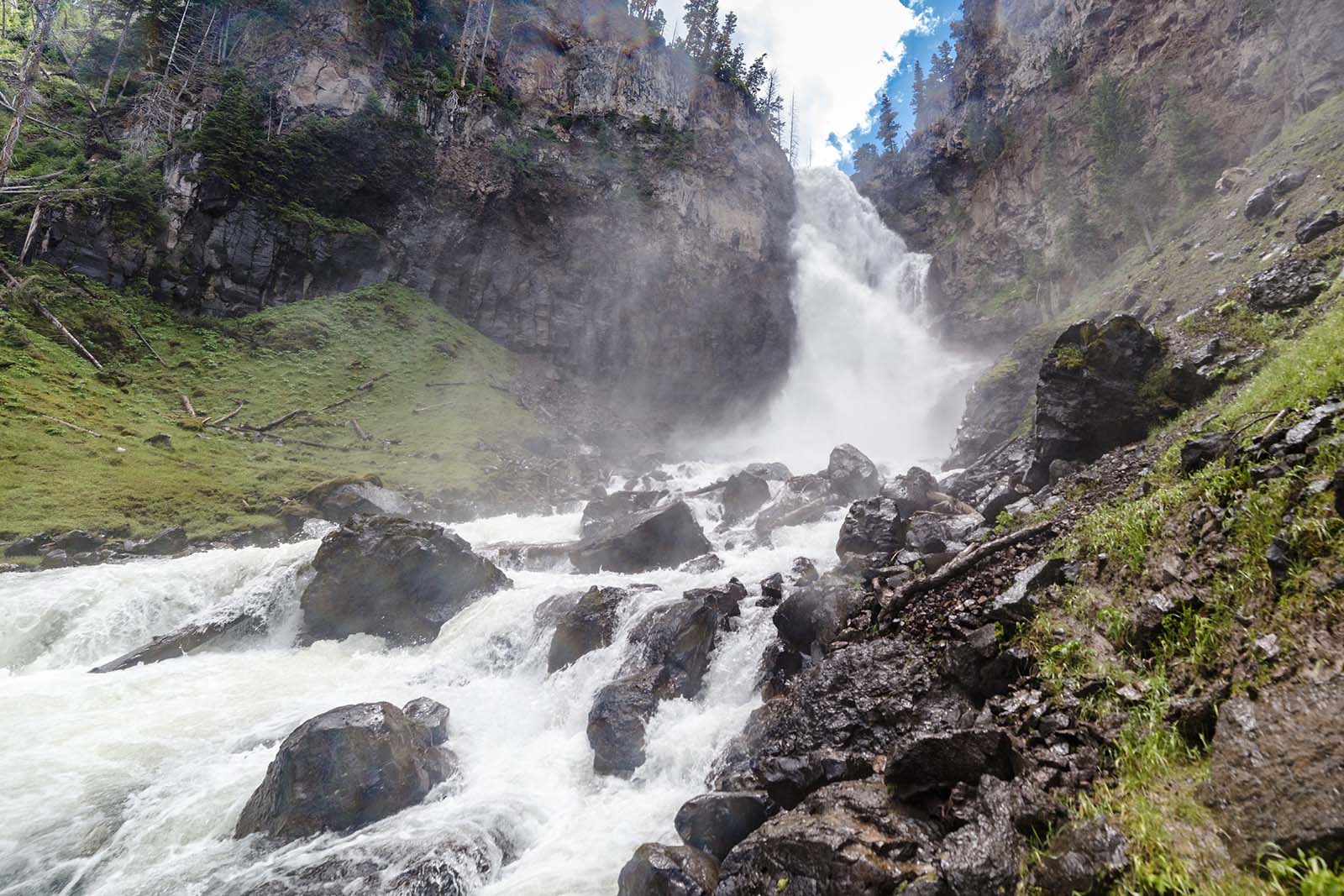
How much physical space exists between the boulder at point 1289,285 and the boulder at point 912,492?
9.04 metres

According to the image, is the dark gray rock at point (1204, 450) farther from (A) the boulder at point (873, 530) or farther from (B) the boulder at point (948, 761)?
(A) the boulder at point (873, 530)

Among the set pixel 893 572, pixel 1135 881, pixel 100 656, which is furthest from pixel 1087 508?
pixel 100 656

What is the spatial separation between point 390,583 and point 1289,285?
24.5m

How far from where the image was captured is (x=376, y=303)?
146ft

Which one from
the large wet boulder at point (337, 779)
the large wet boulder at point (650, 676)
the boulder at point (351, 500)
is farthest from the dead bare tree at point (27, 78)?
the large wet boulder at point (650, 676)

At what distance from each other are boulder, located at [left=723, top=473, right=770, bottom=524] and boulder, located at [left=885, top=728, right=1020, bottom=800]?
20562mm

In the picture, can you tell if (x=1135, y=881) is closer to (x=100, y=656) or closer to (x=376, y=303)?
(x=100, y=656)

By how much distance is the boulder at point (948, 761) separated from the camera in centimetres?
510

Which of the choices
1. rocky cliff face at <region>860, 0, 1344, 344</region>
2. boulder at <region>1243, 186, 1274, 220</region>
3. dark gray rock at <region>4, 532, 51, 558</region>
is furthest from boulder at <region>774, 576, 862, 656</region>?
rocky cliff face at <region>860, 0, 1344, 344</region>

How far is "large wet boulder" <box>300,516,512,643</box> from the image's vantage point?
15664 mm

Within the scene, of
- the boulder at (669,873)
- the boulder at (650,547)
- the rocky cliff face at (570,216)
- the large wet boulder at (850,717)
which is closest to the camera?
the boulder at (669,873)

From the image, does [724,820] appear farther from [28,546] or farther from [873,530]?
[28,546]

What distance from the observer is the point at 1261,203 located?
2147 centimetres

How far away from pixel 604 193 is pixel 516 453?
30857 millimetres
